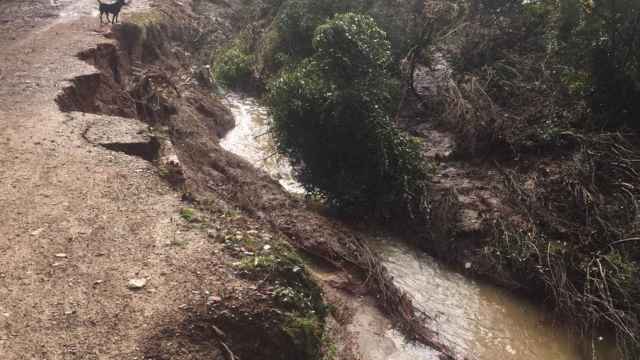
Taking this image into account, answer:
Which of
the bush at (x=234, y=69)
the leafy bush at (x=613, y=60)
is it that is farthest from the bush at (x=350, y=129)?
the bush at (x=234, y=69)

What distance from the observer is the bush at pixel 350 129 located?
12625mm

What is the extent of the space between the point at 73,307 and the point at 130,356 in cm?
98

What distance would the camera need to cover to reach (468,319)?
10.1 m

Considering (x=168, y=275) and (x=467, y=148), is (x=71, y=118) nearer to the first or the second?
(x=168, y=275)

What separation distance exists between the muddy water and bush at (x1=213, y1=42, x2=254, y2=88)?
11.8 m

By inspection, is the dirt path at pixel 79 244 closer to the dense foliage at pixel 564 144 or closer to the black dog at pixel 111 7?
the black dog at pixel 111 7

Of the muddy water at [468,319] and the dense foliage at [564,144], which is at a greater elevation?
the dense foliage at [564,144]

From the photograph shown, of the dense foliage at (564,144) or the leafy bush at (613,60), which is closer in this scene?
the dense foliage at (564,144)

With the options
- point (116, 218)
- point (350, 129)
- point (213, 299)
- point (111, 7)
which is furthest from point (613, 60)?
point (111, 7)

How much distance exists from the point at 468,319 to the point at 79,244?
23.9 ft

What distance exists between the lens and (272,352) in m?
6.40

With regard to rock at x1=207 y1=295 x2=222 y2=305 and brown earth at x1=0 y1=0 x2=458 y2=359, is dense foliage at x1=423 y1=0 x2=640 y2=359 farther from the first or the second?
rock at x1=207 y1=295 x2=222 y2=305

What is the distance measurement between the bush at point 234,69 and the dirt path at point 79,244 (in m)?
11.2

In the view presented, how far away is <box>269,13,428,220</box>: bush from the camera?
41.4 feet
